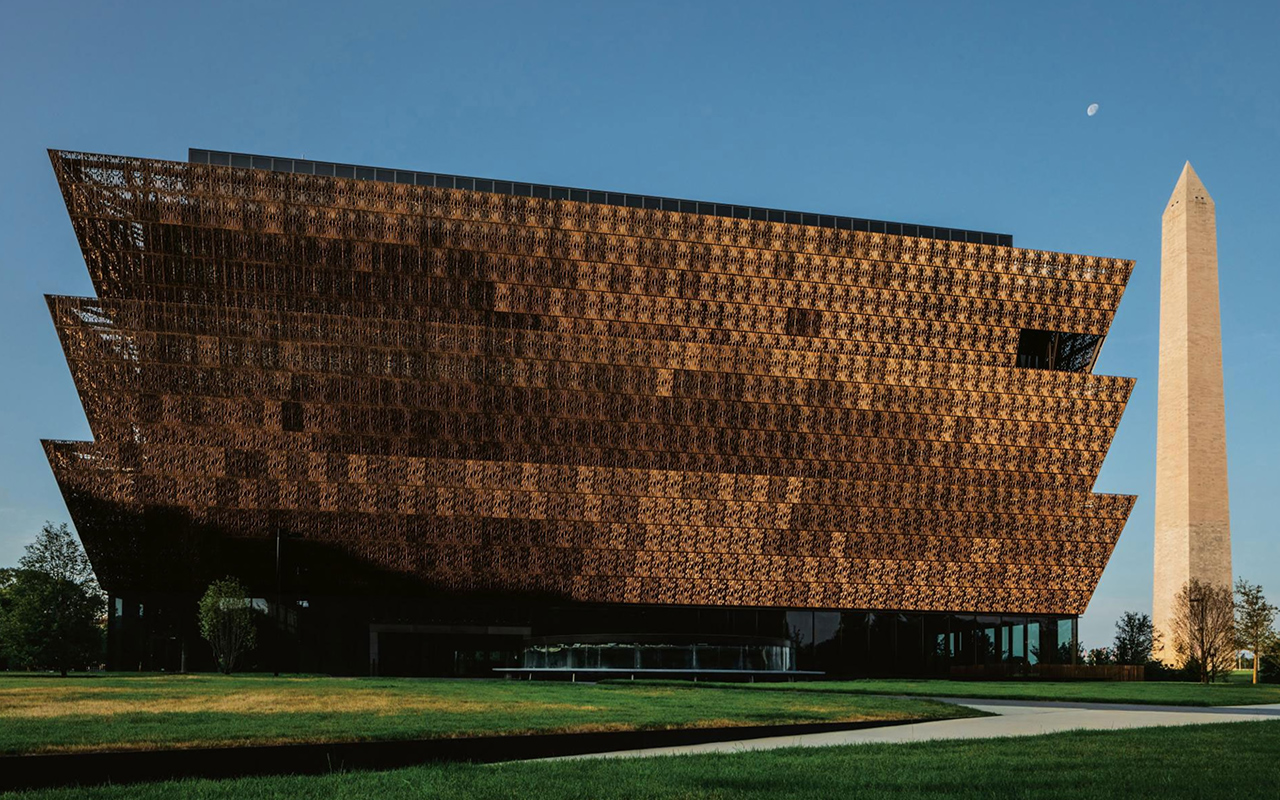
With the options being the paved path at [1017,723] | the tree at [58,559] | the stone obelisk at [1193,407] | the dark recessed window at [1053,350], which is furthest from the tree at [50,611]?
the stone obelisk at [1193,407]

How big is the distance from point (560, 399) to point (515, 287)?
19.9 ft

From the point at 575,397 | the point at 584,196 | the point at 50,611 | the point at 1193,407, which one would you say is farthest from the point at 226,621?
the point at 1193,407

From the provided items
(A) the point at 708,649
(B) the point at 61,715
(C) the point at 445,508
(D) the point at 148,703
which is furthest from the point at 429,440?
(B) the point at 61,715

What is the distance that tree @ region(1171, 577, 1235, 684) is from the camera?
6278 cm

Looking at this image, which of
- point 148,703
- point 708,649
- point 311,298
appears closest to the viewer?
point 148,703

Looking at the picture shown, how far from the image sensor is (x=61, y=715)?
69.6ft

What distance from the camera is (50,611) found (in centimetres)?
4747

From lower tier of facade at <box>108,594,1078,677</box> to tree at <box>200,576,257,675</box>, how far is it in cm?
485

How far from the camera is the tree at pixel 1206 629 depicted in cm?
6278

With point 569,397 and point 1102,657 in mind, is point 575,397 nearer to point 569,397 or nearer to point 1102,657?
point 569,397

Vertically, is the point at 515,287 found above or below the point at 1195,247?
below

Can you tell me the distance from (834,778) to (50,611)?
141ft

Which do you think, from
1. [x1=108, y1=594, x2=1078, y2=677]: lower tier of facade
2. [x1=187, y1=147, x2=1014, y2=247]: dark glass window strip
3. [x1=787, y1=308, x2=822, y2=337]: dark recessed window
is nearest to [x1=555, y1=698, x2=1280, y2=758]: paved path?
[x1=108, y1=594, x2=1078, y2=677]: lower tier of facade

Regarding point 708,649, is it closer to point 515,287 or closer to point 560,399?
point 560,399
